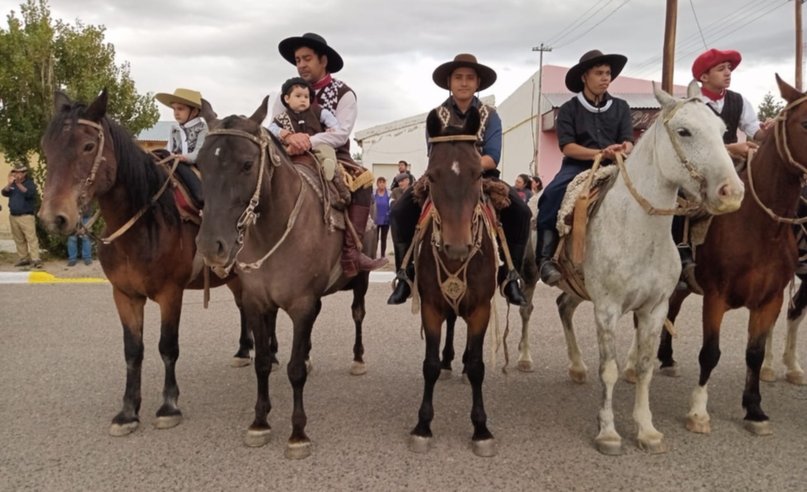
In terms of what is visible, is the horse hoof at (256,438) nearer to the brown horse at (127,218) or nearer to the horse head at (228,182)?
the brown horse at (127,218)

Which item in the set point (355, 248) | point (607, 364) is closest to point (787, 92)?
point (607, 364)

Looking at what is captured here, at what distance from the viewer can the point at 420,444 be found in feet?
12.9

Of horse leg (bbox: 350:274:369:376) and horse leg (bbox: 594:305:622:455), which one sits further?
horse leg (bbox: 350:274:369:376)

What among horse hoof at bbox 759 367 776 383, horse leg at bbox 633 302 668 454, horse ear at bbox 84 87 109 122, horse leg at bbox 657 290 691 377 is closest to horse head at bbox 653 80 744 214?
horse leg at bbox 633 302 668 454

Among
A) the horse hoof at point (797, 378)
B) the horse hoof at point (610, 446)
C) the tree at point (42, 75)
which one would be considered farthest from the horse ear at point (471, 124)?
the tree at point (42, 75)

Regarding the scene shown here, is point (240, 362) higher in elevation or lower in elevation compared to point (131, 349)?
lower

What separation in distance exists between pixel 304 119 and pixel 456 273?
6.85 feet

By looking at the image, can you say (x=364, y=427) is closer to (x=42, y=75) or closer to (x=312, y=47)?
(x=312, y=47)

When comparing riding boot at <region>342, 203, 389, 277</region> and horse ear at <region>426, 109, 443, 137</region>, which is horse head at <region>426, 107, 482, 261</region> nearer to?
horse ear at <region>426, 109, 443, 137</region>

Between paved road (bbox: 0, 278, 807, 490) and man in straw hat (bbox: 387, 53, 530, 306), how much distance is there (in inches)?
43.6

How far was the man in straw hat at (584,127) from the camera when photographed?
187 inches

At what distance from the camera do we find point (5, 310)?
27.2 feet

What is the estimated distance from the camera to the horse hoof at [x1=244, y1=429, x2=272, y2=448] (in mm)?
4020

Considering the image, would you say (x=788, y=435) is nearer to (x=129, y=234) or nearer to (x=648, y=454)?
(x=648, y=454)
